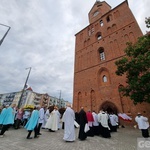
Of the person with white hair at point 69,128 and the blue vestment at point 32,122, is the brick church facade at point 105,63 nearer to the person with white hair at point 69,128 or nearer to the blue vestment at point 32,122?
the person with white hair at point 69,128

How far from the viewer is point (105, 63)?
663 inches

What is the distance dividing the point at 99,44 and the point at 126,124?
14245 mm

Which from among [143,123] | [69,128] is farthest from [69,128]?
[143,123]

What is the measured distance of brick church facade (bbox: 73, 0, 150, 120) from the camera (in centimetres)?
1399

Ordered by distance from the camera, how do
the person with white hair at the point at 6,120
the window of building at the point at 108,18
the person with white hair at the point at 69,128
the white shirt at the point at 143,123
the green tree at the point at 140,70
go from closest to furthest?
1. the person with white hair at the point at 69,128
2. the person with white hair at the point at 6,120
3. the white shirt at the point at 143,123
4. the green tree at the point at 140,70
5. the window of building at the point at 108,18

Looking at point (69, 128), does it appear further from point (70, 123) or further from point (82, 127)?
point (82, 127)

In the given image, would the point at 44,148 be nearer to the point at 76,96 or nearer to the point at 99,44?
the point at 76,96

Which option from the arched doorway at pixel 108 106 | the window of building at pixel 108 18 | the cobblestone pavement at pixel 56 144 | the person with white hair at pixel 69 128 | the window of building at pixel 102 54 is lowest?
the cobblestone pavement at pixel 56 144

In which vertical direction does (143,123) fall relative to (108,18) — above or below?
below

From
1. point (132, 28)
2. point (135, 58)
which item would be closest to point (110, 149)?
point (135, 58)

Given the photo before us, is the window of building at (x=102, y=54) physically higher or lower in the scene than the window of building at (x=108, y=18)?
lower

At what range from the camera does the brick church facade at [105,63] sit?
45.9 feet

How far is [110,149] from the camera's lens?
4.32 metres

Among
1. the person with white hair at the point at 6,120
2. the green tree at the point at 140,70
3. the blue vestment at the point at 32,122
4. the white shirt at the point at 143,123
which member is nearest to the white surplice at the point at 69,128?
the blue vestment at the point at 32,122
